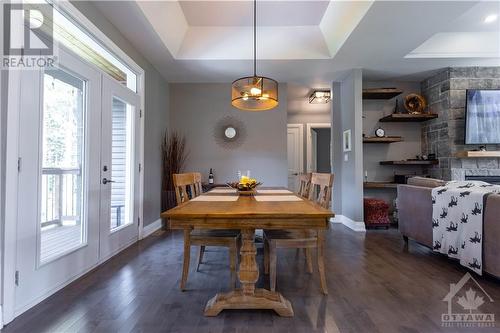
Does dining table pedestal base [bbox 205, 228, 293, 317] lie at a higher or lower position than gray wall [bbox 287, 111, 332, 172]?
lower

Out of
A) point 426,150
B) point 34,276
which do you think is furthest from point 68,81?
point 426,150

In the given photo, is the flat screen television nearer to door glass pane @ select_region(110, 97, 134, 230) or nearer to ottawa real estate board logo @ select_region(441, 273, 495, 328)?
ottawa real estate board logo @ select_region(441, 273, 495, 328)

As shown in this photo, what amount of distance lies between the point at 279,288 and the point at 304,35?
351 cm

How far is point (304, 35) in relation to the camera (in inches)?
162

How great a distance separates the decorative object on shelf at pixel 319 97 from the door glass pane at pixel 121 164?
388cm

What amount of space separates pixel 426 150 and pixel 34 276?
593cm

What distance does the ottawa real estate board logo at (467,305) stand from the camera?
178 centimetres

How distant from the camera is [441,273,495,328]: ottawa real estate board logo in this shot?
1.78 meters

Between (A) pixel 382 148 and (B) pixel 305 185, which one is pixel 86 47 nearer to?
(B) pixel 305 185

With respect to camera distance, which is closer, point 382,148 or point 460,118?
point 460,118

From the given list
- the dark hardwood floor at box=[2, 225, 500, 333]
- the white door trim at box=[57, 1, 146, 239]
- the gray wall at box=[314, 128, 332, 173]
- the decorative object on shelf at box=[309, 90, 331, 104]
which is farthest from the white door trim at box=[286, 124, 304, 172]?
the white door trim at box=[57, 1, 146, 239]

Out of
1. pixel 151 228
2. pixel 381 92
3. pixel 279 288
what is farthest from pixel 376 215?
pixel 151 228

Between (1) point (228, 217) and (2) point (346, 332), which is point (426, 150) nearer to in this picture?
(2) point (346, 332)

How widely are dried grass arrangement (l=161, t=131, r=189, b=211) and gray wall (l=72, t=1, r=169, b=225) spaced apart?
0.40 feet
